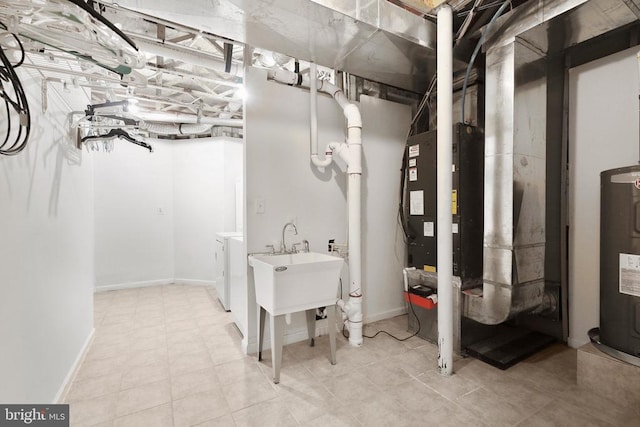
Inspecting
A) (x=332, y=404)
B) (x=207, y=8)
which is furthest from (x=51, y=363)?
(x=207, y=8)

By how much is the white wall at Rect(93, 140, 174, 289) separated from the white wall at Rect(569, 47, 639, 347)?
532cm

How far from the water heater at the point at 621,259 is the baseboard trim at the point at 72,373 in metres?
→ 3.53

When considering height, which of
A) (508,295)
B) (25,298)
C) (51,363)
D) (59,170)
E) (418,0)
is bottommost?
(51,363)

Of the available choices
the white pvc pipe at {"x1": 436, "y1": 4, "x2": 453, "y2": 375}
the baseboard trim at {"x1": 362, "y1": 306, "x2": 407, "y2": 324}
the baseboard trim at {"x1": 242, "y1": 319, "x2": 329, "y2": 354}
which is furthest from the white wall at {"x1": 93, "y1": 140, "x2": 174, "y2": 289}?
the white pvc pipe at {"x1": 436, "y1": 4, "x2": 453, "y2": 375}

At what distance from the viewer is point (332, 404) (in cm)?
184

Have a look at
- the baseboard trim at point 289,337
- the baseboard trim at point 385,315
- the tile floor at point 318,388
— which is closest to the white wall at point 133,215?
the tile floor at point 318,388

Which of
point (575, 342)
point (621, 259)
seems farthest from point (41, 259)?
point (575, 342)

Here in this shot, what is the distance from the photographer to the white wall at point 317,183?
8.49 ft

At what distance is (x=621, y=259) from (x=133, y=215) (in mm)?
5694

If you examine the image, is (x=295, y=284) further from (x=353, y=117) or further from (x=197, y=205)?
(x=197, y=205)

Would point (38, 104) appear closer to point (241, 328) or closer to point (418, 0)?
point (241, 328)

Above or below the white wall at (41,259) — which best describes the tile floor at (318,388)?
below

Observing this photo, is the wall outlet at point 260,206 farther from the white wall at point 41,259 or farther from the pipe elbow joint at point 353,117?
the white wall at point 41,259

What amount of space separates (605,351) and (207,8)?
3283 mm
